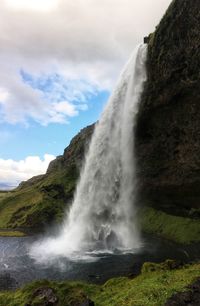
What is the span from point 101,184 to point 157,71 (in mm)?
27171

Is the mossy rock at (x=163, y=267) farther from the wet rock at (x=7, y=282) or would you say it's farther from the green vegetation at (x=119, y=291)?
the wet rock at (x=7, y=282)

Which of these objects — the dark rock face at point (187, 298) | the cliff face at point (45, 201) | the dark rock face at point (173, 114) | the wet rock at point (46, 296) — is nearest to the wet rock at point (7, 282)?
the wet rock at point (46, 296)

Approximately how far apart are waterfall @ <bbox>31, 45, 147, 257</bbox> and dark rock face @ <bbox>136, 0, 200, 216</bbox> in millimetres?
2771

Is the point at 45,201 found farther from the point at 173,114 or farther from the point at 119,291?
the point at 119,291

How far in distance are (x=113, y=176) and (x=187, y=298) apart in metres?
57.7

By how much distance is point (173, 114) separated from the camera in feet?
246

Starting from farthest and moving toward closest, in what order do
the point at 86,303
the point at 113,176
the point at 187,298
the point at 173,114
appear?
the point at 113,176, the point at 173,114, the point at 86,303, the point at 187,298

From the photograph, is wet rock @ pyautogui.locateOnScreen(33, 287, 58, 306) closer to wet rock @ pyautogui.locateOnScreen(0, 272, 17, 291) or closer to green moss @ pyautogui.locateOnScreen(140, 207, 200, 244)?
wet rock @ pyautogui.locateOnScreen(0, 272, 17, 291)

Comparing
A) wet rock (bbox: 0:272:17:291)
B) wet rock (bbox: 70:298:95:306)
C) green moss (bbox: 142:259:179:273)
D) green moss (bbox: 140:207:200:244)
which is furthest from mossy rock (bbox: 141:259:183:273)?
green moss (bbox: 140:207:200:244)

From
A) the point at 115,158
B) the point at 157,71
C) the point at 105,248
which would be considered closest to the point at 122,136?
the point at 115,158

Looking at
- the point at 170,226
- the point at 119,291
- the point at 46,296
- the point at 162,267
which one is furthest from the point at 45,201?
the point at 46,296

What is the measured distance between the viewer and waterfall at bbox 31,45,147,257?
8075 cm

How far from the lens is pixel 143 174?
289ft

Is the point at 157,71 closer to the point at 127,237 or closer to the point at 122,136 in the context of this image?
the point at 122,136
